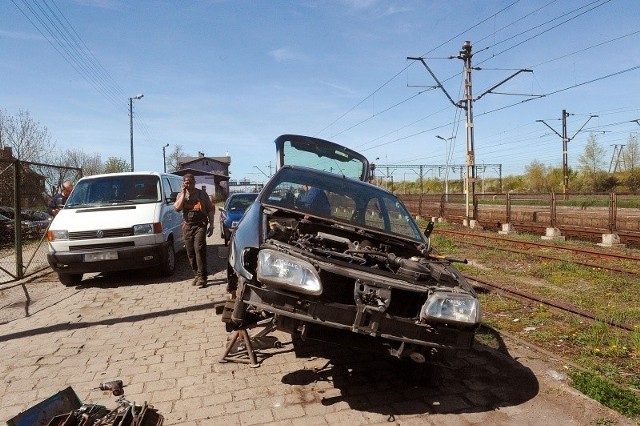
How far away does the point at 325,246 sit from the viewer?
12.2ft

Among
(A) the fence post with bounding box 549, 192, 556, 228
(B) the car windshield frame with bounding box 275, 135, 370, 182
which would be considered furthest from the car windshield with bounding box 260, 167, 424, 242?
(A) the fence post with bounding box 549, 192, 556, 228

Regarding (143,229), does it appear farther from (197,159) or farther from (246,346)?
(197,159)

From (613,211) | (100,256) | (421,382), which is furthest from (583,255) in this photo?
(100,256)

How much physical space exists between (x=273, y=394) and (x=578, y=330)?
3872 mm

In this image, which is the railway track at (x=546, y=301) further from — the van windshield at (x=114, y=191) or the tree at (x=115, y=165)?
the tree at (x=115, y=165)

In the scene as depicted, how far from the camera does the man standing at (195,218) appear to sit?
702 cm

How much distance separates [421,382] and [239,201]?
1040cm

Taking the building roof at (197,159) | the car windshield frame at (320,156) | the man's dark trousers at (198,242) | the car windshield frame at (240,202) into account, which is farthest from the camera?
the building roof at (197,159)

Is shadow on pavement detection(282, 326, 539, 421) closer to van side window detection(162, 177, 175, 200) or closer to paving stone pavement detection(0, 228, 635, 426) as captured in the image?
paving stone pavement detection(0, 228, 635, 426)

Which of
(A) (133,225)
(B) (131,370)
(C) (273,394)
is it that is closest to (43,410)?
(B) (131,370)

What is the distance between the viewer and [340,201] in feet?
15.2

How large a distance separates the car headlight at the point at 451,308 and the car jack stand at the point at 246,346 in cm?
148

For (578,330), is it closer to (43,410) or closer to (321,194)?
(321,194)

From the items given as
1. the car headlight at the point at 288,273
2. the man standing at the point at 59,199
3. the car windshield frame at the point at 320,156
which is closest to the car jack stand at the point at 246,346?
the car headlight at the point at 288,273
